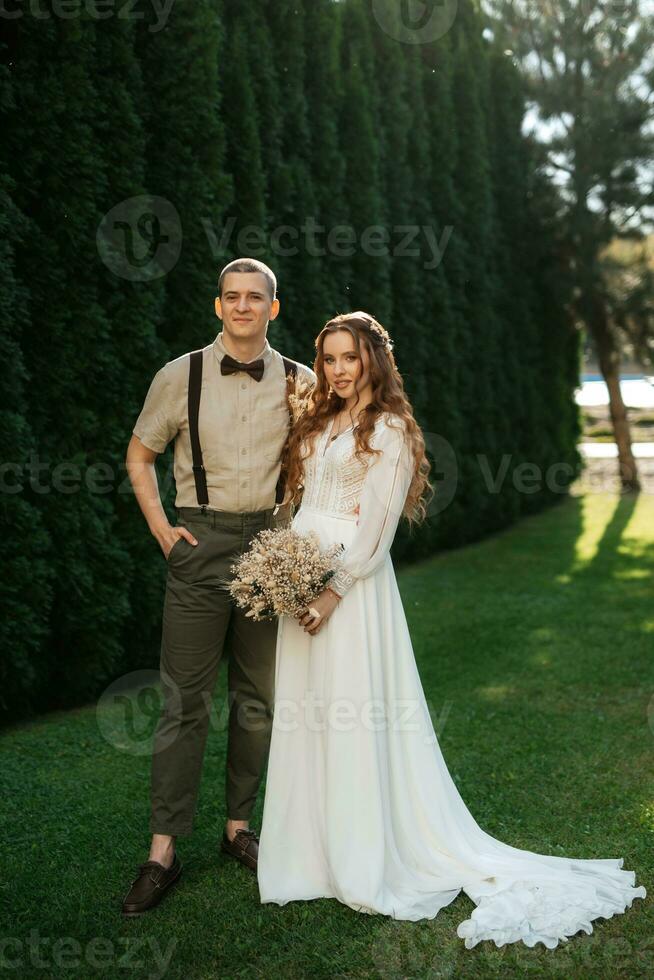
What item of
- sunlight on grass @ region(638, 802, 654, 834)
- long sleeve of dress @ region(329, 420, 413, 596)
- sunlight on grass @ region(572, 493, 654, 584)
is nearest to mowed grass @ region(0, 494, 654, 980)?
sunlight on grass @ region(638, 802, 654, 834)

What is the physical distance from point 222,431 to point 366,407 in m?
0.55

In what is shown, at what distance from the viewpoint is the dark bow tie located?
12.5 feet

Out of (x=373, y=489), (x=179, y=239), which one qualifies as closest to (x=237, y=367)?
(x=373, y=489)

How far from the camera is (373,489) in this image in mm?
3549

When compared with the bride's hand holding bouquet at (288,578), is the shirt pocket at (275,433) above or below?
above

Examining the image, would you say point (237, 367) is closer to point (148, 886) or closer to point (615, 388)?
point (148, 886)

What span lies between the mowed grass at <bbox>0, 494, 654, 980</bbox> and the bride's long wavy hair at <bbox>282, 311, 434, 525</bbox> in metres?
1.47

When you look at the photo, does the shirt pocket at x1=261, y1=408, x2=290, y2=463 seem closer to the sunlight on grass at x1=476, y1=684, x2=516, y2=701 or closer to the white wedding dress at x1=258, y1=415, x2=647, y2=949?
the white wedding dress at x1=258, y1=415, x2=647, y2=949

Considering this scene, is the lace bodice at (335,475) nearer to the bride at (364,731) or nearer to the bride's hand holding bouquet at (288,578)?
the bride at (364,731)

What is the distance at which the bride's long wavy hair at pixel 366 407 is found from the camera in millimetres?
3592

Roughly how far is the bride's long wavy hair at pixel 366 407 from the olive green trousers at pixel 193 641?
33 cm

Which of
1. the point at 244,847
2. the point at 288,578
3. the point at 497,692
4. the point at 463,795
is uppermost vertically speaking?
the point at 288,578

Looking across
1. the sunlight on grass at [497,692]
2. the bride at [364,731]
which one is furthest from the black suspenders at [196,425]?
the sunlight on grass at [497,692]

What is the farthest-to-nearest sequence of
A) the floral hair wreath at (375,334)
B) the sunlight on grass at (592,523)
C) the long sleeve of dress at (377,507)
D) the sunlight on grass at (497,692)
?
the sunlight on grass at (592,523) → the sunlight on grass at (497,692) → the floral hair wreath at (375,334) → the long sleeve of dress at (377,507)
